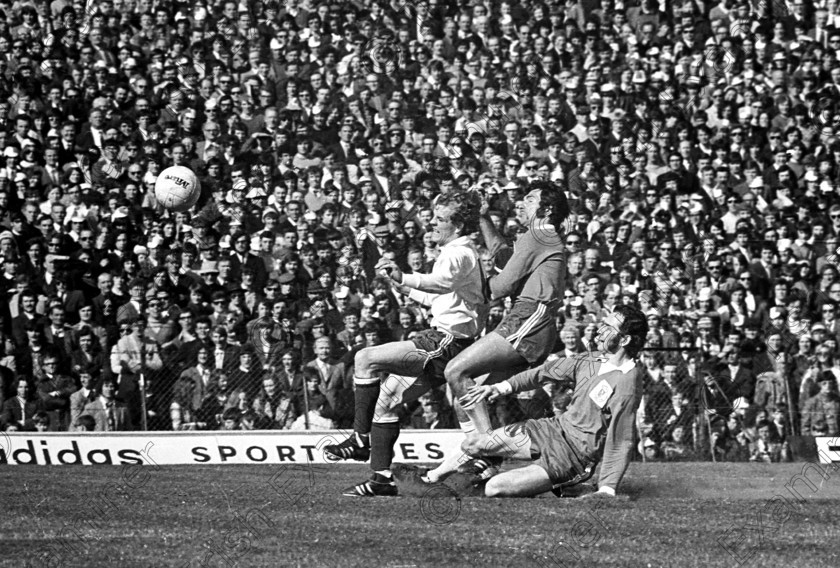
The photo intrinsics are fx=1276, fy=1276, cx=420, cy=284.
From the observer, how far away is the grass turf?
620 cm

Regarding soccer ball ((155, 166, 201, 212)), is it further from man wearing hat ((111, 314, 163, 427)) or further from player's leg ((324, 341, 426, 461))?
player's leg ((324, 341, 426, 461))

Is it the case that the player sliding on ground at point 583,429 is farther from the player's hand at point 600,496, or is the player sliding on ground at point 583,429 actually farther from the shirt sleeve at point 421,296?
the shirt sleeve at point 421,296

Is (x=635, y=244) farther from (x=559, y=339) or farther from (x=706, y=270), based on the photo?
(x=559, y=339)

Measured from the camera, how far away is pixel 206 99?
15.5 m

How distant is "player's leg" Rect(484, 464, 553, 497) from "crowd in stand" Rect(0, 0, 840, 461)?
3.61 meters

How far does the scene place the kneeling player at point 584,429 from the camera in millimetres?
7887

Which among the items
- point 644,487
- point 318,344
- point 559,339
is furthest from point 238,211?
point 644,487

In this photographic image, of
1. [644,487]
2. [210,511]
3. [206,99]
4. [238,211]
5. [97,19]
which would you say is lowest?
[644,487]

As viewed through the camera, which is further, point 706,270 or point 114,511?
point 706,270

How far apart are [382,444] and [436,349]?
747 millimetres

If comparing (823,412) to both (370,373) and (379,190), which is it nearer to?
(379,190)

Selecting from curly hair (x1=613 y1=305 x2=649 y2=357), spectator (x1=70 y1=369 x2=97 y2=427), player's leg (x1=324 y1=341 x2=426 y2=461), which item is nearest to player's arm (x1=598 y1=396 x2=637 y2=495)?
curly hair (x1=613 y1=305 x2=649 y2=357)

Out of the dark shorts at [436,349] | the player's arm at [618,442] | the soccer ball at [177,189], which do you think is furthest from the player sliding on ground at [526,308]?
the soccer ball at [177,189]

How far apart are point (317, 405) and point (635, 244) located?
157 inches
